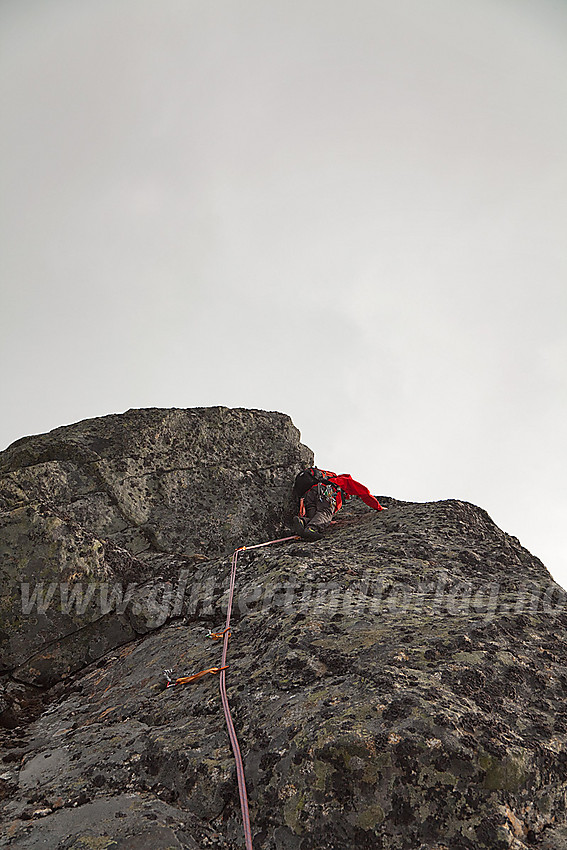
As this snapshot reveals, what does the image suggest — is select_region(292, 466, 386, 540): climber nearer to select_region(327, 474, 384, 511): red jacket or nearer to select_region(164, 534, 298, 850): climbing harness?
select_region(327, 474, 384, 511): red jacket

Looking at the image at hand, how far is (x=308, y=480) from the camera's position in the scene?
31.4 ft

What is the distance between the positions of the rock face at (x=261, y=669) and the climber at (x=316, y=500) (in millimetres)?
266

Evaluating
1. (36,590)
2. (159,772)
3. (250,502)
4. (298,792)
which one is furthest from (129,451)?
(298,792)

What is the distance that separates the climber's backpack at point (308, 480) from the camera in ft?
31.3

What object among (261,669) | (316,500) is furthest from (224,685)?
(316,500)

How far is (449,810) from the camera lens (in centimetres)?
343

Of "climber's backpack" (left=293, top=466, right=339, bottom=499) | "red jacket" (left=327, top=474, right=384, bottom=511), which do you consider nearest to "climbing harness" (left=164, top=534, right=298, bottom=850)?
"climber's backpack" (left=293, top=466, right=339, bottom=499)

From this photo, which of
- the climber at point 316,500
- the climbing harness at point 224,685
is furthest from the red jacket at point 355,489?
the climbing harness at point 224,685

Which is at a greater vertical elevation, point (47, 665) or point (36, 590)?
point (36, 590)

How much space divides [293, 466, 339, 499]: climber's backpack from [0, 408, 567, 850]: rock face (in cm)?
77

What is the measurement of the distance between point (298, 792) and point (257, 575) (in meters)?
3.23

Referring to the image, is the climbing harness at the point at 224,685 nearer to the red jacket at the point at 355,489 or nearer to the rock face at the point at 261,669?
the rock face at the point at 261,669

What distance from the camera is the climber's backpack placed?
376 inches

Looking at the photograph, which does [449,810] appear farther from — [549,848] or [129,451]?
[129,451]
